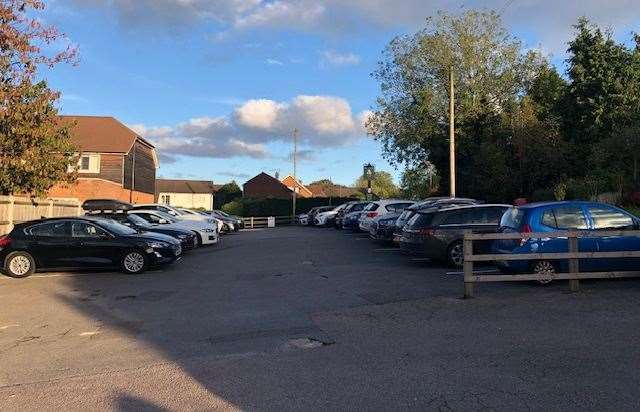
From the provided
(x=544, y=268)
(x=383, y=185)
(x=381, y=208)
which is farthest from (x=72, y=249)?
(x=383, y=185)

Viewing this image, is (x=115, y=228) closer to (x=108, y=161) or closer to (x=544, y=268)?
(x=544, y=268)

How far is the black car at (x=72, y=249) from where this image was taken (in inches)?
611

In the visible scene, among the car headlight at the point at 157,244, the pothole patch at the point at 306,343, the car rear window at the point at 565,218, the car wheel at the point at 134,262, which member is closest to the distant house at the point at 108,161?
the car headlight at the point at 157,244

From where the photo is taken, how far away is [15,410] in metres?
5.60

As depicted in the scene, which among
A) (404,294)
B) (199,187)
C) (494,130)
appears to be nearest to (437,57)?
(494,130)

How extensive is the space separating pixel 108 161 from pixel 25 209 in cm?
2597

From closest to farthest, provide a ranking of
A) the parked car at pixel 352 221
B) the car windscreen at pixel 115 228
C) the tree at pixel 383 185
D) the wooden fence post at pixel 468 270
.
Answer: the wooden fence post at pixel 468 270 < the car windscreen at pixel 115 228 < the parked car at pixel 352 221 < the tree at pixel 383 185

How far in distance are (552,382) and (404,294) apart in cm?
514

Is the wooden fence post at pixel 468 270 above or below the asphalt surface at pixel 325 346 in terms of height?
above

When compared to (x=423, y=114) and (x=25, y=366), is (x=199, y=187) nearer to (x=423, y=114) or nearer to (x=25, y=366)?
(x=423, y=114)

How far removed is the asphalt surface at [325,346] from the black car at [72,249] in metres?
2.32

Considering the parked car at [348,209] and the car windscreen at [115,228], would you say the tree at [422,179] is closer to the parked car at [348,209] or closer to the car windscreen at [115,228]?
the parked car at [348,209]

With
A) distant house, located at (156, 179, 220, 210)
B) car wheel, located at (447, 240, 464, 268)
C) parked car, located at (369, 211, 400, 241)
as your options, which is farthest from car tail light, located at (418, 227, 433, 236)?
distant house, located at (156, 179, 220, 210)

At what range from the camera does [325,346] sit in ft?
24.4
